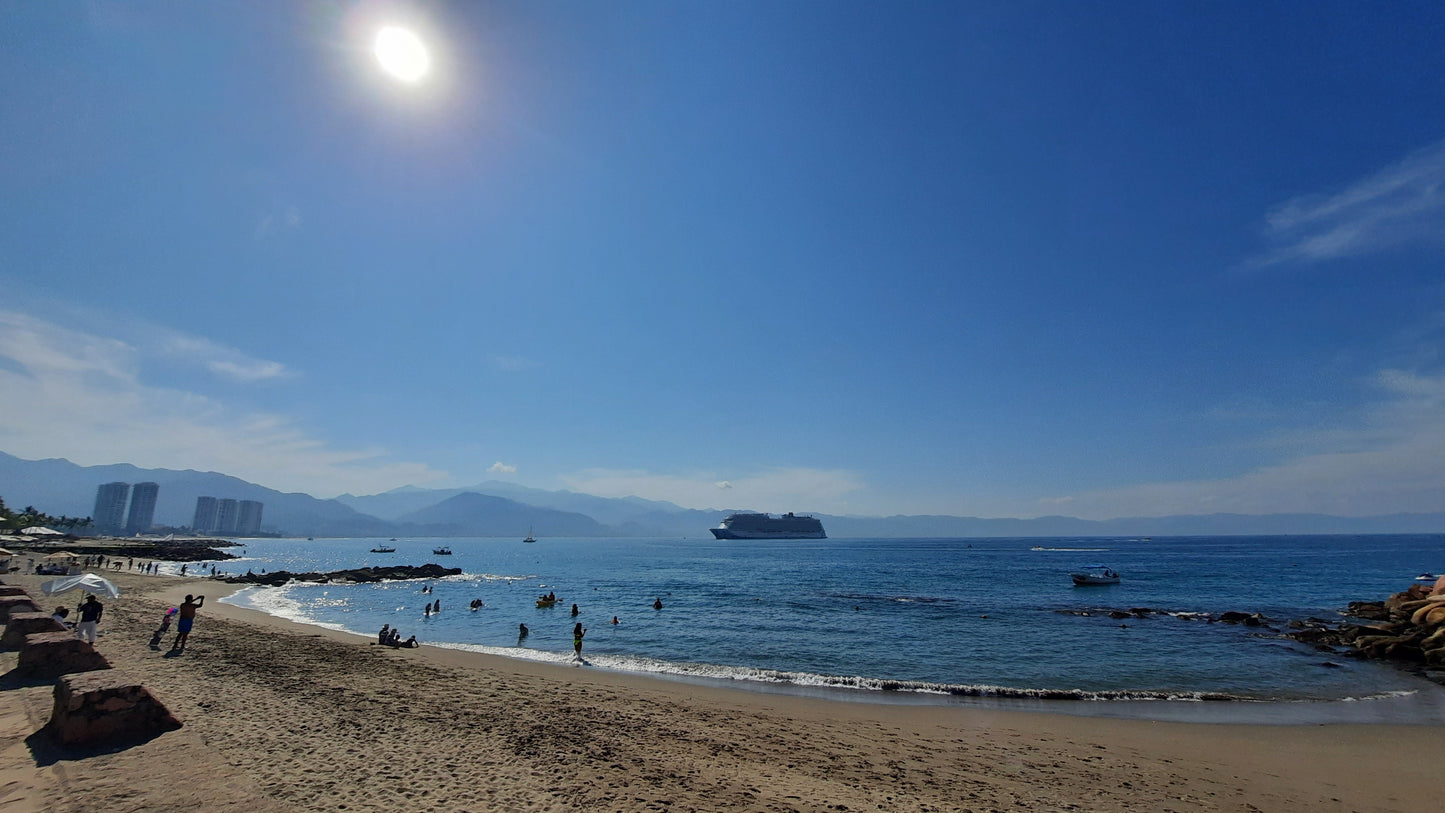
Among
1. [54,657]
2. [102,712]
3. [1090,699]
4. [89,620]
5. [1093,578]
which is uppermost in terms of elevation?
[89,620]

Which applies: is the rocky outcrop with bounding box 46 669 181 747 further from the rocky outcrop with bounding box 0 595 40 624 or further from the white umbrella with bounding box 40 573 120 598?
the rocky outcrop with bounding box 0 595 40 624

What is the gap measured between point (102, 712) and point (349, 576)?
219 feet

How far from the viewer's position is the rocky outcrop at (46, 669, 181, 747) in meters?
9.47

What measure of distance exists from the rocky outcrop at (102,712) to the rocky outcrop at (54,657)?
4.04 m

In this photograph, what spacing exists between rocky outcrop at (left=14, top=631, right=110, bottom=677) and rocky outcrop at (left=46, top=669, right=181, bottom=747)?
4038 millimetres

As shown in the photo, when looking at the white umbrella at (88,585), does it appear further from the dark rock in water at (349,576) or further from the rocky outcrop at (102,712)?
the dark rock in water at (349,576)

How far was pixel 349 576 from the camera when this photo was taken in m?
66.6

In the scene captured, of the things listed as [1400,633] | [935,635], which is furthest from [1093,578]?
[935,635]

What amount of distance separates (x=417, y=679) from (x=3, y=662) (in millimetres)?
9424

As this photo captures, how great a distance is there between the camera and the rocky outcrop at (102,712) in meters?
9.47

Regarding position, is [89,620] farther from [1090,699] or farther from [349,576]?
[349,576]

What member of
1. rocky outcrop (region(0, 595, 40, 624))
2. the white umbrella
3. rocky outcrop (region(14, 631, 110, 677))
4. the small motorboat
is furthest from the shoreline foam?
the small motorboat

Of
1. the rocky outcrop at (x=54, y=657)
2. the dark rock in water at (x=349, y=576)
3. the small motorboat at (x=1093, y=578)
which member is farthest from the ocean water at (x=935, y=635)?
the rocky outcrop at (x=54, y=657)

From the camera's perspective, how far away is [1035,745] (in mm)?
13766
